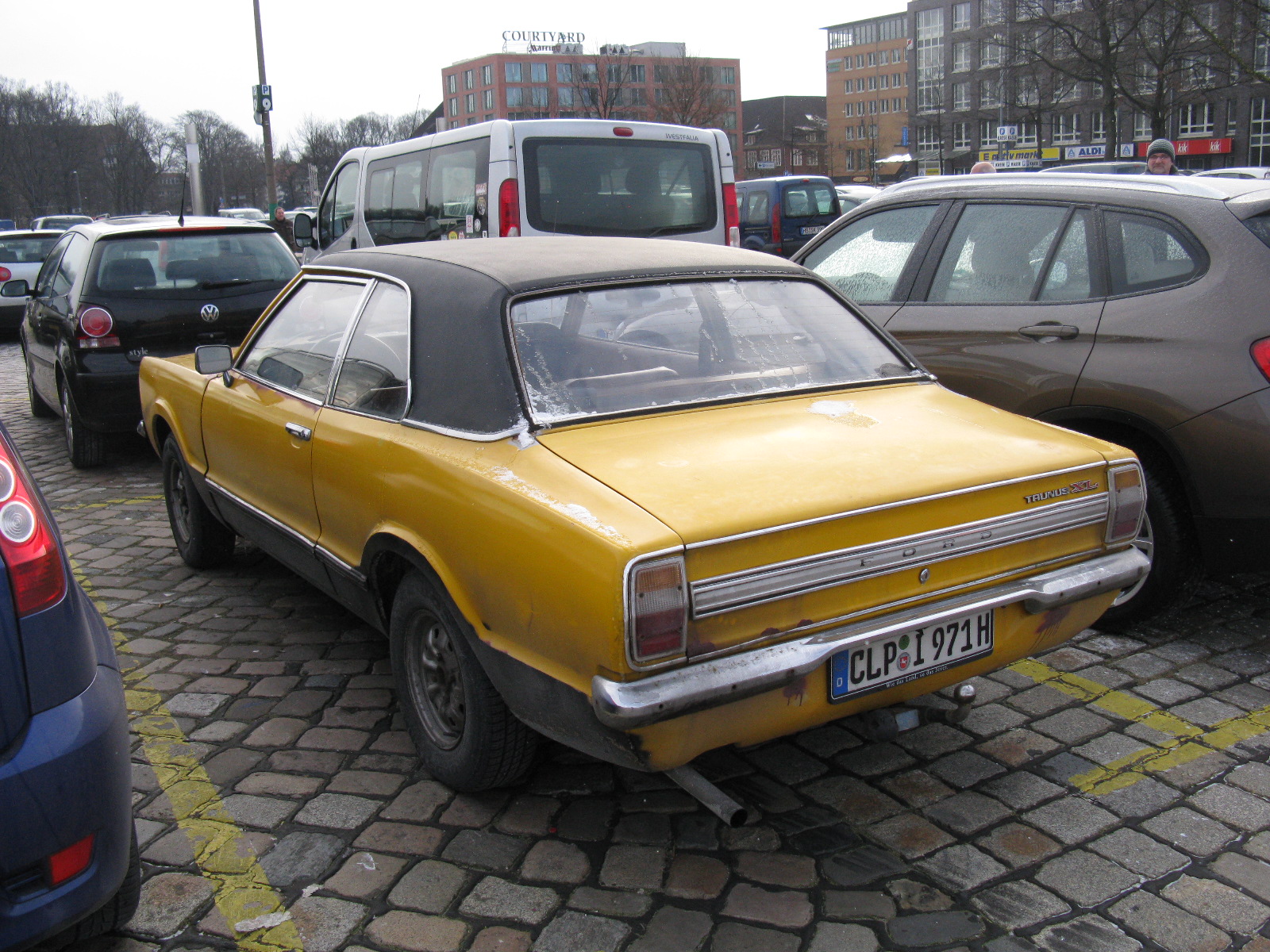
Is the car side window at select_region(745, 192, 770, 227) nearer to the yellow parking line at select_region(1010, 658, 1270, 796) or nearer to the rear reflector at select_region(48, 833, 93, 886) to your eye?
the yellow parking line at select_region(1010, 658, 1270, 796)

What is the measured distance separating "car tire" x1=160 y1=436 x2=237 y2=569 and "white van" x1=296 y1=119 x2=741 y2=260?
4.53 m

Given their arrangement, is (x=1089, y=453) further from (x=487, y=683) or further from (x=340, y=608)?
(x=340, y=608)

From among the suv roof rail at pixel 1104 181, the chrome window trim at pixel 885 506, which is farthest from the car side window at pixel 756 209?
the chrome window trim at pixel 885 506

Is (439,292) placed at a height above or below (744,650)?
above

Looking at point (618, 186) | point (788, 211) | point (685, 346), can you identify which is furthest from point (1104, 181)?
point (788, 211)

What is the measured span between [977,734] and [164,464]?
4137 millimetres

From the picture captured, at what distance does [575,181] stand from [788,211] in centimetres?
1220

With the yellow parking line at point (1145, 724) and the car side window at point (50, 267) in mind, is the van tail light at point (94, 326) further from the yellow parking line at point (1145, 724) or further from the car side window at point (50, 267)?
the yellow parking line at point (1145, 724)

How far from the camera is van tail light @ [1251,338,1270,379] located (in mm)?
3906

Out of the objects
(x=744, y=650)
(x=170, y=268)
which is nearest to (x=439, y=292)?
(x=744, y=650)

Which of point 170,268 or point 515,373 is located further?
point 170,268

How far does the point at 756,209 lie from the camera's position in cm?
2153

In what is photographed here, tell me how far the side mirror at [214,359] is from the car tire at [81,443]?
3.62m

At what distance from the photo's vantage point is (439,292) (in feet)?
11.3
